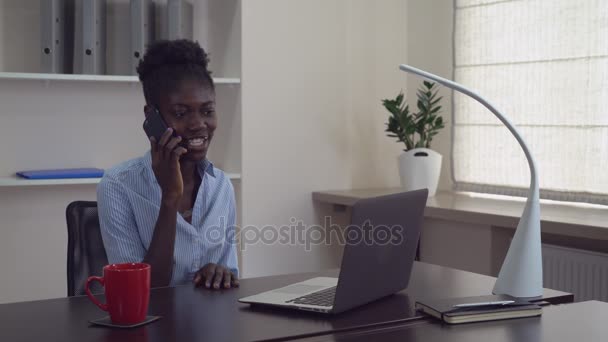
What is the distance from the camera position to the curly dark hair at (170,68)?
2068 mm

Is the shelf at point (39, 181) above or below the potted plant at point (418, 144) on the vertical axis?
below

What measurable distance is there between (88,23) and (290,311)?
1873mm

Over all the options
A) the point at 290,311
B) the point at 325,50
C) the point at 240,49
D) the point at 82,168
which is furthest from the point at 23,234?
the point at 290,311

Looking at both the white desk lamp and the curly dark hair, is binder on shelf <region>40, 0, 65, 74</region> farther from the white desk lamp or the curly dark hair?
the white desk lamp

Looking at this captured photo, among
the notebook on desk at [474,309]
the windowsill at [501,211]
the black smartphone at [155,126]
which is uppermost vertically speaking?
the black smartphone at [155,126]

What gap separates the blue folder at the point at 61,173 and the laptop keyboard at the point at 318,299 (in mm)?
1724

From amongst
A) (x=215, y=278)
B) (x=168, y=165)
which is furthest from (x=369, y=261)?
(x=168, y=165)

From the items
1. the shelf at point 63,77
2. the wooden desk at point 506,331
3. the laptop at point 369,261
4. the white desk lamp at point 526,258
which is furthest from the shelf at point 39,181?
the wooden desk at point 506,331

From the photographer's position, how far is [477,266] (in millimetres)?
3229

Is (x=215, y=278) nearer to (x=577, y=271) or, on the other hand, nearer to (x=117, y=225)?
(x=117, y=225)

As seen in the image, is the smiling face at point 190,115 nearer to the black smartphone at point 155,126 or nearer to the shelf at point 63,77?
the black smartphone at point 155,126

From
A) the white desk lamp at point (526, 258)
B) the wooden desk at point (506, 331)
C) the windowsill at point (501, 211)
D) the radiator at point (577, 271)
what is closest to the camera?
the wooden desk at point (506, 331)

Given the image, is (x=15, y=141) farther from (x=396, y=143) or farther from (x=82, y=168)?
(x=396, y=143)

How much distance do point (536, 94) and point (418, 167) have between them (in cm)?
59
